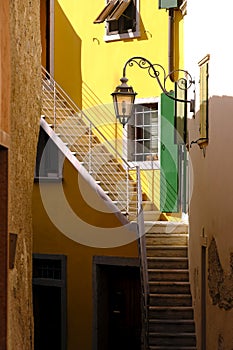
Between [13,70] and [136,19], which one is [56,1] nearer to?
[136,19]

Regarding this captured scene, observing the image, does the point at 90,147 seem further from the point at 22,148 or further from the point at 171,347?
the point at 22,148

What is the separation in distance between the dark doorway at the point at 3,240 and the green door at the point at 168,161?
9783 mm

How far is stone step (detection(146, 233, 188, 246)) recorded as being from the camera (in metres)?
15.8

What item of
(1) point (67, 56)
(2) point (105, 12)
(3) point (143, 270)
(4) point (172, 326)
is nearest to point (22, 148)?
(3) point (143, 270)

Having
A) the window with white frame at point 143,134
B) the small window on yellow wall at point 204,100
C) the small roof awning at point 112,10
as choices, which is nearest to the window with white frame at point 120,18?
the small roof awning at point 112,10

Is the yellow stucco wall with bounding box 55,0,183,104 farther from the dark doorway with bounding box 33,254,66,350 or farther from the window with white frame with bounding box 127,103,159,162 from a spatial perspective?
the dark doorway with bounding box 33,254,66,350

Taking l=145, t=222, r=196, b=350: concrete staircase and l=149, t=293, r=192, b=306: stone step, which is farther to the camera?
l=149, t=293, r=192, b=306: stone step

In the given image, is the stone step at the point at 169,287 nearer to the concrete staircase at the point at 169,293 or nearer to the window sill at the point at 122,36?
the concrete staircase at the point at 169,293

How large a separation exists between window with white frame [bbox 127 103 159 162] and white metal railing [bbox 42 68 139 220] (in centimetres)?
41

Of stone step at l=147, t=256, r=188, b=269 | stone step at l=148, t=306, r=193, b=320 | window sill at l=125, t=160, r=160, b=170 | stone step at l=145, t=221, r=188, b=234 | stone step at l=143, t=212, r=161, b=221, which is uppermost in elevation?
window sill at l=125, t=160, r=160, b=170

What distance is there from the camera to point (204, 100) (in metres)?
13.1

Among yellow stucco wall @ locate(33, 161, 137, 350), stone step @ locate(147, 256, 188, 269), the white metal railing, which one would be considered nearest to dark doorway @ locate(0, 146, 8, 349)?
stone step @ locate(147, 256, 188, 269)

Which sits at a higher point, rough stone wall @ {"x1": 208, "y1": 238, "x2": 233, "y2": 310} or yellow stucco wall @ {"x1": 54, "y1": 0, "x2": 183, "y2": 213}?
yellow stucco wall @ {"x1": 54, "y1": 0, "x2": 183, "y2": 213}

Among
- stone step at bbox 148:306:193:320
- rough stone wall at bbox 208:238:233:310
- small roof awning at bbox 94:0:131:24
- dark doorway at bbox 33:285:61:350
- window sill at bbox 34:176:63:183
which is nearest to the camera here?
rough stone wall at bbox 208:238:233:310
